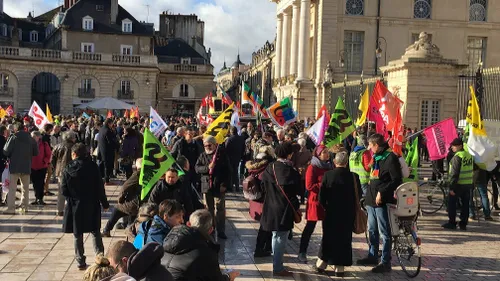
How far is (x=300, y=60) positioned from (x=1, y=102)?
2663 cm

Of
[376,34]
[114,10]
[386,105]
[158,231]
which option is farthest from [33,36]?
[158,231]

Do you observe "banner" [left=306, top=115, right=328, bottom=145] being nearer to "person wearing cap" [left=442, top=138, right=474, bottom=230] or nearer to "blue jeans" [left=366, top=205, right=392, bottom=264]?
"person wearing cap" [left=442, top=138, right=474, bottom=230]

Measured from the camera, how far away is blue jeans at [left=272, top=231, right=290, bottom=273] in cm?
812

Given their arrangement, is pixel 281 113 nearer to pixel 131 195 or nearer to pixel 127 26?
pixel 131 195

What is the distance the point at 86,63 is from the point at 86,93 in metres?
2.68

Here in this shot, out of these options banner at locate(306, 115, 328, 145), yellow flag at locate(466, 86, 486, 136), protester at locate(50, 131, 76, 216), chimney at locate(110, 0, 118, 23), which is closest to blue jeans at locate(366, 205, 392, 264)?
yellow flag at locate(466, 86, 486, 136)

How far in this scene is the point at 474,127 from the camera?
11.7m

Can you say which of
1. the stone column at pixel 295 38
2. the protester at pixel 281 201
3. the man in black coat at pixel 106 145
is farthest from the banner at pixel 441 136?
the stone column at pixel 295 38

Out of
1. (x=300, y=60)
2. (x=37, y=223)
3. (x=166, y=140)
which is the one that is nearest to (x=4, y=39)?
(x=300, y=60)

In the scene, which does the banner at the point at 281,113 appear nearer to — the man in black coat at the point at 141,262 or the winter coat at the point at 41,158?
the winter coat at the point at 41,158

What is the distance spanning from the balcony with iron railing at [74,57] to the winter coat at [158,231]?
165 ft

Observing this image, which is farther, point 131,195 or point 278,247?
point 131,195

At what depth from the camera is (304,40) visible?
43312 millimetres

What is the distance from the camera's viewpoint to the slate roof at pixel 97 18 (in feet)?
192
